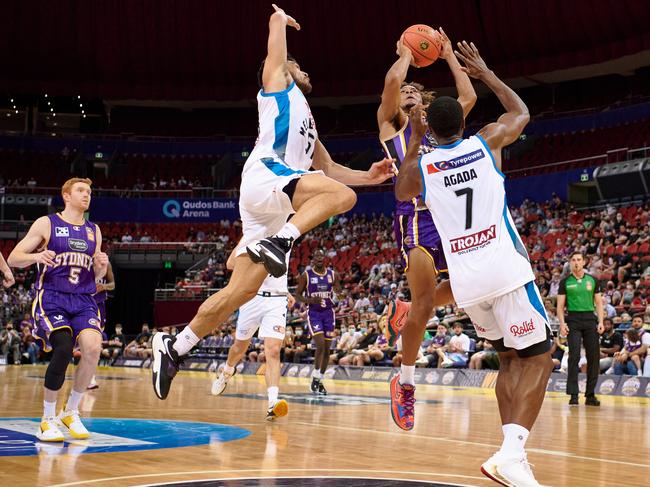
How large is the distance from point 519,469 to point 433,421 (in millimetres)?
4756

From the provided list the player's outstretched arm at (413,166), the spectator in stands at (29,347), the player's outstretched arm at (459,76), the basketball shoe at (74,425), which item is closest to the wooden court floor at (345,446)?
the basketball shoe at (74,425)

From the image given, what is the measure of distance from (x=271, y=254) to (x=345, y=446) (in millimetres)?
2269

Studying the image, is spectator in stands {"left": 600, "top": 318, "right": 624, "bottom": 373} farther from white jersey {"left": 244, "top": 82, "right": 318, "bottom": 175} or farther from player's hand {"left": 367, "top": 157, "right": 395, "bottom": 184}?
white jersey {"left": 244, "top": 82, "right": 318, "bottom": 175}

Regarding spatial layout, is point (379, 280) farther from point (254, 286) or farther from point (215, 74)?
point (254, 286)

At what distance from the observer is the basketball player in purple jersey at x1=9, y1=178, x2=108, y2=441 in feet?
23.5

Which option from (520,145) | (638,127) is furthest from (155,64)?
(638,127)

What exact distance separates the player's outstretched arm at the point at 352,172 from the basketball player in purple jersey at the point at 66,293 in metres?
2.19

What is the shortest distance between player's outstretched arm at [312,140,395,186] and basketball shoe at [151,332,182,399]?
177 cm

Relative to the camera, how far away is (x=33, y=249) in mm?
7277

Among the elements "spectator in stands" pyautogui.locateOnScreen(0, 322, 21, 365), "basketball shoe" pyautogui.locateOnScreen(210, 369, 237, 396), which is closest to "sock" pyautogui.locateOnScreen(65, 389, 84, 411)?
"basketball shoe" pyautogui.locateOnScreen(210, 369, 237, 396)

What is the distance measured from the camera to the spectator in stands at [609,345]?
15.1 metres

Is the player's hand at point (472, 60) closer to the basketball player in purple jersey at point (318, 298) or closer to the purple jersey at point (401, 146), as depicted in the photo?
the purple jersey at point (401, 146)

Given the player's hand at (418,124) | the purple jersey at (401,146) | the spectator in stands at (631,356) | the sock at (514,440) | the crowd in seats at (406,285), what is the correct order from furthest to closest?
the crowd in seats at (406,285)
the spectator in stands at (631,356)
the purple jersey at (401,146)
the player's hand at (418,124)
the sock at (514,440)

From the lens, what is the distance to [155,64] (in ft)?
125
